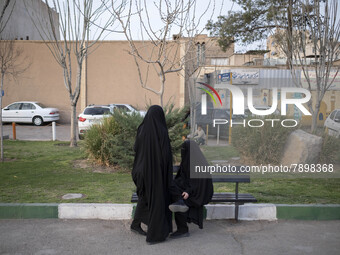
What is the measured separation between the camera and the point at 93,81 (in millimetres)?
26281

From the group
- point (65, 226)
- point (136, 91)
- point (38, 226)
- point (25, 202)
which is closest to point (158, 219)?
point (65, 226)

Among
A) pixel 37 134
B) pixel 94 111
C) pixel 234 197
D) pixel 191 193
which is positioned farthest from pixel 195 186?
pixel 37 134

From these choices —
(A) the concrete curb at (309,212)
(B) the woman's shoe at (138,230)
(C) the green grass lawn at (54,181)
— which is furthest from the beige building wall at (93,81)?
(B) the woman's shoe at (138,230)

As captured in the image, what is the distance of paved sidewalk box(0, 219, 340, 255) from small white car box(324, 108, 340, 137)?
4.50 m

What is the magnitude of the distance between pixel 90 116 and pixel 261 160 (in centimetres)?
914

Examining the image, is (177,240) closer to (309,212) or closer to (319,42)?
(309,212)

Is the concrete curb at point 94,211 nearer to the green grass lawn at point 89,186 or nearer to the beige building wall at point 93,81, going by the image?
the green grass lawn at point 89,186

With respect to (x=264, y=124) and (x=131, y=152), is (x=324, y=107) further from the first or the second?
(x=131, y=152)

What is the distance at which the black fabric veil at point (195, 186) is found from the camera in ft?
15.0

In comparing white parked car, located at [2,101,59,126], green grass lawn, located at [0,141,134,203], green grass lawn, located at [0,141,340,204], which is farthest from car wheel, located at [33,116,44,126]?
green grass lawn, located at [0,141,340,204]

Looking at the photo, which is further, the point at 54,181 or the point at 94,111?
the point at 94,111

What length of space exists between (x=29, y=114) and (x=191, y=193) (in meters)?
21.3

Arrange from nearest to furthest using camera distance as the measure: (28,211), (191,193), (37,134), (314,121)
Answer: (191,193) < (28,211) < (314,121) < (37,134)

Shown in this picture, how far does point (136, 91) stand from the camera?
85.9 feet
